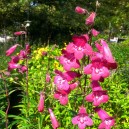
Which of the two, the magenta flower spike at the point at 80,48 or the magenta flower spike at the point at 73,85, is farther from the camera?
the magenta flower spike at the point at 73,85

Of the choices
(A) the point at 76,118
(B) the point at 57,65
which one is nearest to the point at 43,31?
(B) the point at 57,65

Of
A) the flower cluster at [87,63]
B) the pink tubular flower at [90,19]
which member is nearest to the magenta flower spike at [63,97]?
the flower cluster at [87,63]

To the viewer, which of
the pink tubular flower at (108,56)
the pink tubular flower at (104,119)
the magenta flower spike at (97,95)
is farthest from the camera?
the pink tubular flower at (104,119)

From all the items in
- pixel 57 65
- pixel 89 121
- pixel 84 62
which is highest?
pixel 84 62

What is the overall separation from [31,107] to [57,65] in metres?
2.63

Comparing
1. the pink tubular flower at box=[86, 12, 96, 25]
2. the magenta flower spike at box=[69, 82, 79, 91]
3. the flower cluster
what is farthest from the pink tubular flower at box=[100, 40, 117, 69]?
the magenta flower spike at box=[69, 82, 79, 91]

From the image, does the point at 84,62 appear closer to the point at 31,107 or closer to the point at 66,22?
the point at 31,107

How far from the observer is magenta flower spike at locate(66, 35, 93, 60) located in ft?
6.46

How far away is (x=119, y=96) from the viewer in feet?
15.3

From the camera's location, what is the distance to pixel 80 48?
196 centimetres

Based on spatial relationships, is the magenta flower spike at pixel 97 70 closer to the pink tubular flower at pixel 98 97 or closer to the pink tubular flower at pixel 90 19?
the pink tubular flower at pixel 98 97

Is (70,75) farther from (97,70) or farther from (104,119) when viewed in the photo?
(104,119)

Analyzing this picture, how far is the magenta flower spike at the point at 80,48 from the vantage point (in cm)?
197

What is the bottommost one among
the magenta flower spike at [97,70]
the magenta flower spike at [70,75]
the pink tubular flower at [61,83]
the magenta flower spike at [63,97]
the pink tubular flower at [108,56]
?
the magenta flower spike at [63,97]
